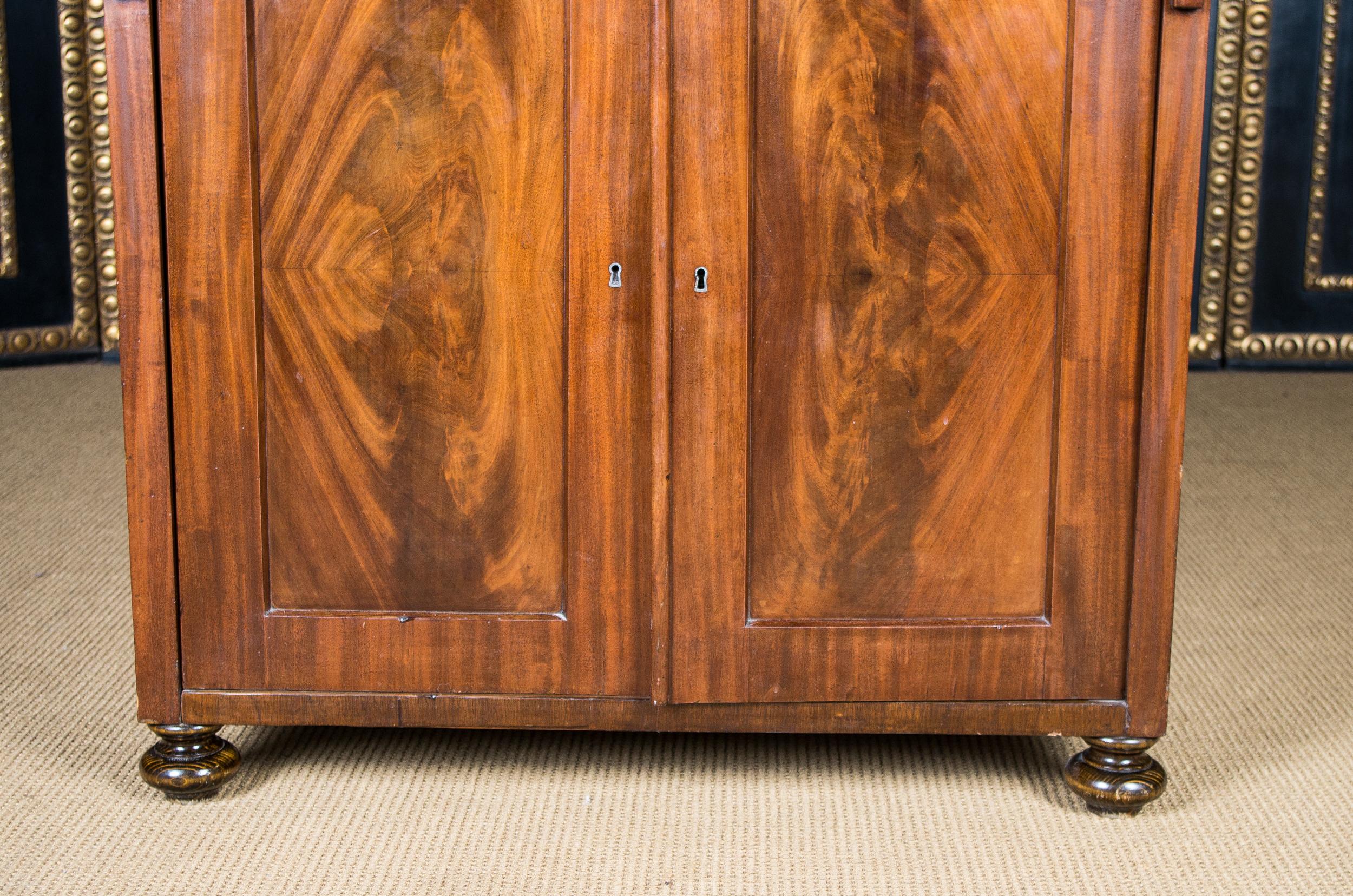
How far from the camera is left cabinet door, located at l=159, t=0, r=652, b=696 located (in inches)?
54.3

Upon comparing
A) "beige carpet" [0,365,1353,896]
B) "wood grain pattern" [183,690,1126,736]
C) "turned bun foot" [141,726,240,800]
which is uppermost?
"wood grain pattern" [183,690,1126,736]

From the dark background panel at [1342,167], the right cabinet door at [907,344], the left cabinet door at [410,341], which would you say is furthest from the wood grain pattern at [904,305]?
the dark background panel at [1342,167]

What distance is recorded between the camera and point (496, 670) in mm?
1471

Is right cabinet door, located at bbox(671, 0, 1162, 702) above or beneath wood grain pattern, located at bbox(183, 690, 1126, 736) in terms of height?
above

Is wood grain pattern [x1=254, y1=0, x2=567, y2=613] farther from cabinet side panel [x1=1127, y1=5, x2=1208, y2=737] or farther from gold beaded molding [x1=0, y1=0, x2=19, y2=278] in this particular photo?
gold beaded molding [x1=0, y1=0, x2=19, y2=278]

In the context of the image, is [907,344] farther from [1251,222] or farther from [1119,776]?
[1251,222]

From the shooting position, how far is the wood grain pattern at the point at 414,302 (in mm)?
1383

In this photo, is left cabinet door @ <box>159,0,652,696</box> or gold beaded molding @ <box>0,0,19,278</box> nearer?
left cabinet door @ <box>159,0,652,696</box>

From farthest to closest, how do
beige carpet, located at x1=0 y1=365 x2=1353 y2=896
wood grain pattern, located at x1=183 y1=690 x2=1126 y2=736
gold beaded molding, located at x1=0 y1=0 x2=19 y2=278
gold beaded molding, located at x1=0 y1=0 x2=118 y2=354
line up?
gold beaded molding, located at x1=0 y1=0 x2=118 y2=354 < gold beaded molding, located at x1=0 y1=0 x2=19 y2=278 < wood grain pattern, located at x1=183 y1=690 x2=1126 y2=736 < beige carpet, located at x1=0 y1=365 x2=1353 y2=896

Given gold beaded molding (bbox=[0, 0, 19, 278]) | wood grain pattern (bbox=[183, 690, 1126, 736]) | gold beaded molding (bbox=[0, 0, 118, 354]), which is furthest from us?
gold beaded molding (bbox=[0, 0, 118, 354])

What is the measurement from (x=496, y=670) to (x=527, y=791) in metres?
0.16

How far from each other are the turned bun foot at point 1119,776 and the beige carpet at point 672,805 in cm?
2

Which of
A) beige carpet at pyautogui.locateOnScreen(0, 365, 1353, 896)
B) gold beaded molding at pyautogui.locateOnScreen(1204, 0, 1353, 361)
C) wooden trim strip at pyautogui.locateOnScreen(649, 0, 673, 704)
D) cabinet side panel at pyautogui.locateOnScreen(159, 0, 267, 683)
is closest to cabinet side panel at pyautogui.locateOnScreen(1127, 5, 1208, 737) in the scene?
beige carpet at pyautogui.locateOnScreen(0, 365, 1353, 896)

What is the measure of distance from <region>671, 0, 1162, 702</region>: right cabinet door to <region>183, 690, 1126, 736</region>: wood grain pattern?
19mm
